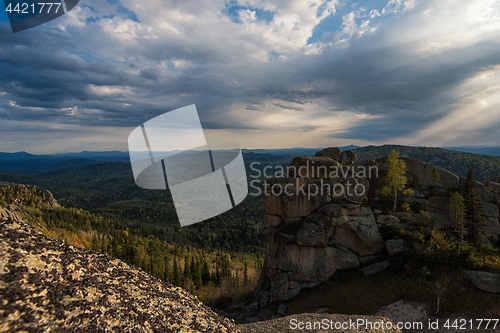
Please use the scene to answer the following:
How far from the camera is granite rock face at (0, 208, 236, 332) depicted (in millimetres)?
4914

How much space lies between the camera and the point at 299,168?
119 ft

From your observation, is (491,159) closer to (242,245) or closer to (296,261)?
(242,245)

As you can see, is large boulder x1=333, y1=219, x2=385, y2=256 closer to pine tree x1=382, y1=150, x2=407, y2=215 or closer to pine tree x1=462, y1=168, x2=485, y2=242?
pine tree x1=382, y1=150, x2=407, y2=215

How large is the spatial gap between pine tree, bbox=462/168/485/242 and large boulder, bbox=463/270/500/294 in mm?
10501

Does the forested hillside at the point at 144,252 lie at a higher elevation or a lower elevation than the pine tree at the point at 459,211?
lower

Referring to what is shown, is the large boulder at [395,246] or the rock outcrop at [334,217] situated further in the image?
the rock outcrop at [334,217]

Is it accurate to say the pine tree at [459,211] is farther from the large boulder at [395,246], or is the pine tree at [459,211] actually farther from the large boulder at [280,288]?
the large boulder at [280,288]

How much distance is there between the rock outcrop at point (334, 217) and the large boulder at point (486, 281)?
6905mm

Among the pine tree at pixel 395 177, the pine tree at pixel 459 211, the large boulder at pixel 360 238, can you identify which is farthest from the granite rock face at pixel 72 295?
the pine tree at pixel 459 211

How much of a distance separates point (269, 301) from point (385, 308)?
1602 cm

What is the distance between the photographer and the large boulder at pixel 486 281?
21.4m

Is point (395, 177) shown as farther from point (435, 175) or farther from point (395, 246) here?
point (395, 246)

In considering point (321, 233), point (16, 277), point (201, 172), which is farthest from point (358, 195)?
point (16, 277)

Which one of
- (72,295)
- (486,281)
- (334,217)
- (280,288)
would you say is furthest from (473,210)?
(72,295)
